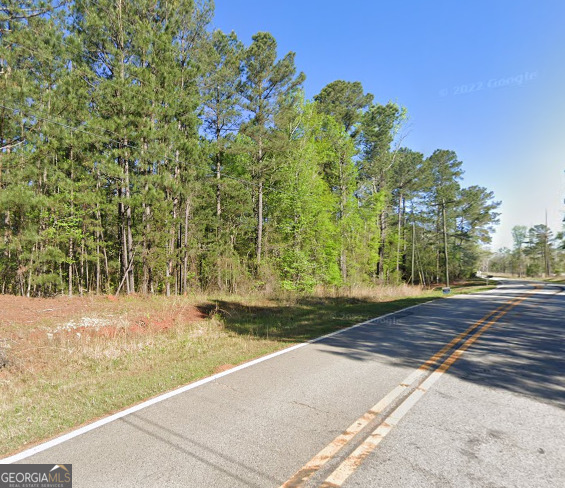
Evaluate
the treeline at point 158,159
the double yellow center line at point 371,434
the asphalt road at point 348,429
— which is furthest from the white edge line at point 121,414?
the treeline at point 158,159

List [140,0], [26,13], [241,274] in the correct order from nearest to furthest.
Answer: [26,13], [140,0], [241,274]

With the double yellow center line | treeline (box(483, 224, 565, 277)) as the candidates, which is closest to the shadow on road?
the double yellow center line

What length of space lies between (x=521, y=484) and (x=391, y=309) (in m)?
10.1

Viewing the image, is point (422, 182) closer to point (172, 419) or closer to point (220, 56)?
point (220, 56)

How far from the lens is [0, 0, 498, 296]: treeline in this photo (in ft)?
41.3

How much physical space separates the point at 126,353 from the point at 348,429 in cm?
519

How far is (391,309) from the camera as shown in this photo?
479 inches

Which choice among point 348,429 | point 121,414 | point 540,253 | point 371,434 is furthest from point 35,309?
point 540,253

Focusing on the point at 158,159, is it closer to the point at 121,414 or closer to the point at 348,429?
the point at 121,414

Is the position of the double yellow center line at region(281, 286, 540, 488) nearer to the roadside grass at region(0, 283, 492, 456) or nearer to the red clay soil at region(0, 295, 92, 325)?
the roadside grass at region(0, 283, 492, 456)

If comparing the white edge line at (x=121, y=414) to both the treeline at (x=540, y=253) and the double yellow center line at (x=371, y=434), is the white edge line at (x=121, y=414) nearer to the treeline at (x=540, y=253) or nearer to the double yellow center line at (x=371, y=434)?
the double yellow center line at (x=371, y=434)

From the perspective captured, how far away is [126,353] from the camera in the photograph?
6.49m

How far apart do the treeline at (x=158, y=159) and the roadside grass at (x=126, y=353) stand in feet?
17.6

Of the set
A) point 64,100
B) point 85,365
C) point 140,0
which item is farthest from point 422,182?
point 85,365
